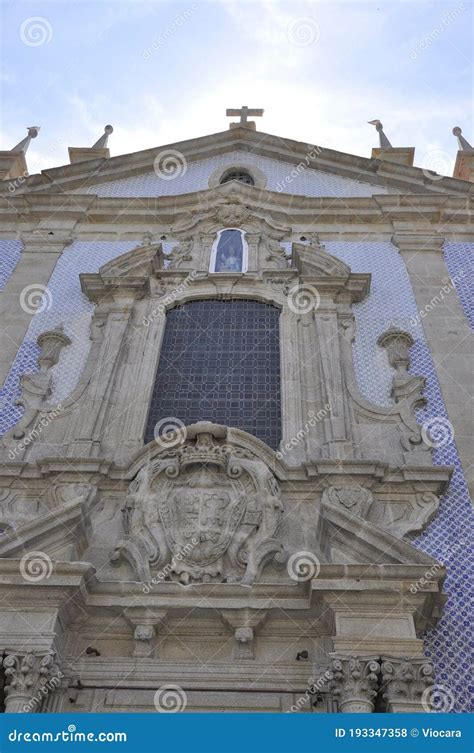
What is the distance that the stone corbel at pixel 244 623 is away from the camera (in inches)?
247

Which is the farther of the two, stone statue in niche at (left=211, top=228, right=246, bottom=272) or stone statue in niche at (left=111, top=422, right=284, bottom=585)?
stone statue in niche at (left=211, top=228, right=246, bottom=272)

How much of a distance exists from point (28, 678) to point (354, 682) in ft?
8.35

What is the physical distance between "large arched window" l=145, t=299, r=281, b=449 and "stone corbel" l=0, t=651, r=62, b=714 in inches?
123

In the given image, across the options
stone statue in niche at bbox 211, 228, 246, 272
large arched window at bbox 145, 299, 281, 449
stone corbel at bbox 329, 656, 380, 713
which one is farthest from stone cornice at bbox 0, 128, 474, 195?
stone corbel at bbox 329, 656, 380, 713

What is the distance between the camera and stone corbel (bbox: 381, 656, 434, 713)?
17.8 ft

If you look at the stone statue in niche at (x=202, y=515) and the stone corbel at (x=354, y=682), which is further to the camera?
the stone statue in niche at (x=202, y=515)

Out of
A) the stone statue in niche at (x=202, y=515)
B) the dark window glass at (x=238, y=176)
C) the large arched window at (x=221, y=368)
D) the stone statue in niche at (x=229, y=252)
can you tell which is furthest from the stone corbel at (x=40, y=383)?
the dark window glass at (x=238, y=176)

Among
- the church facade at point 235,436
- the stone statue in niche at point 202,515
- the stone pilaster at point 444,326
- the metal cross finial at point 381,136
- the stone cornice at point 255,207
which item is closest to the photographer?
the church facade at point 235,436

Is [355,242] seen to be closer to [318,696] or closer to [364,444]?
[364,444]

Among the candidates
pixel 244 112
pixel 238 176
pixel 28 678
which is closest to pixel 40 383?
pixel 28 678

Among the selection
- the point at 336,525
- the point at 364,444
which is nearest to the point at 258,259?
the point at 364,444

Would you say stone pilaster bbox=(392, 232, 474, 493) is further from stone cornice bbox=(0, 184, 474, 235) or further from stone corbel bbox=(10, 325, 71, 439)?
stone corbel bbox=(10, 325, 71, 439)

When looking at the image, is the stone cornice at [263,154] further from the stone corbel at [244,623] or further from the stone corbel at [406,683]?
the stone corbel at [406,683]

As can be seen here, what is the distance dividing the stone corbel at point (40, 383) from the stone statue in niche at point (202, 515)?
1.80 m
